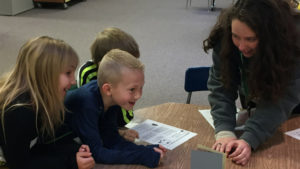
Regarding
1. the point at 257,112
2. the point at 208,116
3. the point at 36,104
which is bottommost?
the point at 208,116

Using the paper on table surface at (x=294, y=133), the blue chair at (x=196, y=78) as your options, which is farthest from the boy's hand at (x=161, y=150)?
the blue chair at (x=196, y=78)

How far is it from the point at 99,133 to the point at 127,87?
0.80ft

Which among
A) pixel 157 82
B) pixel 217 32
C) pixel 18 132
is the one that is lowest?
pixel 157 82

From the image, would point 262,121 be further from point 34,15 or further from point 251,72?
point 34,15

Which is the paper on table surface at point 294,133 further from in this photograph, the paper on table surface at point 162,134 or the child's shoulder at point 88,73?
the child's shoulder at point 88,73

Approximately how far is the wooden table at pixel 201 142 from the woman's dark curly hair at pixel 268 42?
0.72 feet

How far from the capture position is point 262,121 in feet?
4.98

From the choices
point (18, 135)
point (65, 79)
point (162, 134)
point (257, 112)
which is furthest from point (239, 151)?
point (18, 135)

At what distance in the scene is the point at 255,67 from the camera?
1490mm

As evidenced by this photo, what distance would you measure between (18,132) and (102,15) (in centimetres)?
576

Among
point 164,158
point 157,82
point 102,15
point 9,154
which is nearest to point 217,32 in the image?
point 164,158

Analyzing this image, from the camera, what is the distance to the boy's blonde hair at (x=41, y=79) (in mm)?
1282

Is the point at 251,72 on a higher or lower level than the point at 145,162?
higher

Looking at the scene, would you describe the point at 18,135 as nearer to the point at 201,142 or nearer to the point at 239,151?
the point at 201,142
